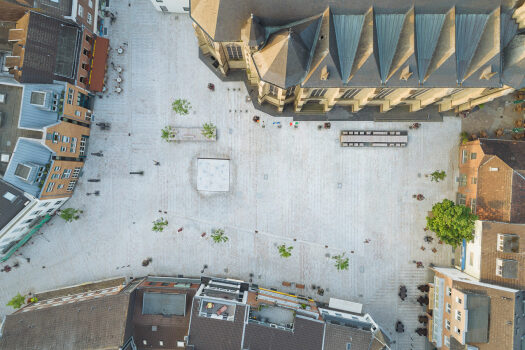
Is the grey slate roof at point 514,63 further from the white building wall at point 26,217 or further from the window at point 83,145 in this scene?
the white building wall at point 26,217

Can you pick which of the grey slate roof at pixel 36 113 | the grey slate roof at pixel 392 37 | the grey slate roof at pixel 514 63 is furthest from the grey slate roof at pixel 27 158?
the grey slate roof at pixel 514 63

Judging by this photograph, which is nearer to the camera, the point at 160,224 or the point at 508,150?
the point at 508,150

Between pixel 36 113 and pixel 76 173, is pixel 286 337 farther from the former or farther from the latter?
pixel 36 113

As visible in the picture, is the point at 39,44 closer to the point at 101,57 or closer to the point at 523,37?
the point at 101,57

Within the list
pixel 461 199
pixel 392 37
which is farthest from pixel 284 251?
pixel 392 37

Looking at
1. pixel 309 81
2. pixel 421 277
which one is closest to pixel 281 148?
pixel 309 81

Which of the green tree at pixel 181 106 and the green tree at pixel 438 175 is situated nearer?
the green tree at pixel 438 175
